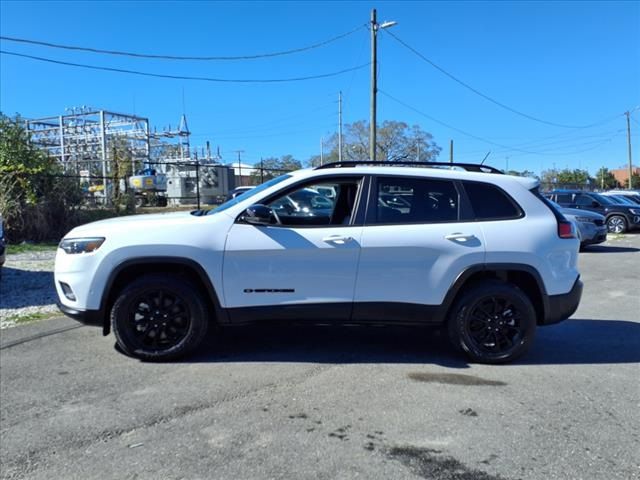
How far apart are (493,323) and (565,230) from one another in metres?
1.07

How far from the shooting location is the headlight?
4285 millimetres

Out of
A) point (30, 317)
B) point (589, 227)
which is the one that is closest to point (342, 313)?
point (30, 317)

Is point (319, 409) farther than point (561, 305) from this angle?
No

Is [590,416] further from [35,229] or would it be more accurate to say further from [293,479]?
[35,229]

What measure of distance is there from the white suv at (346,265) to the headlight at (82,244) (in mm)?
11

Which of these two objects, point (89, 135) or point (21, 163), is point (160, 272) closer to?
point (21, 163)

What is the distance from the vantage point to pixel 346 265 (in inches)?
169

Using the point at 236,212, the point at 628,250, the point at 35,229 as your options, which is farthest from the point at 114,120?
the point at 236,212

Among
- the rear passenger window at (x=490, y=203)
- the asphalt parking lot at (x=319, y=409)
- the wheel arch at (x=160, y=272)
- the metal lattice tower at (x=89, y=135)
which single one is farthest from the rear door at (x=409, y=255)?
the metal lattice tower at (x=89, y=135)

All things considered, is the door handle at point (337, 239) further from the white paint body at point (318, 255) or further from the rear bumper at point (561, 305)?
the rear bumper at point (561, 305)

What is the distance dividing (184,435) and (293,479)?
0.87 meters

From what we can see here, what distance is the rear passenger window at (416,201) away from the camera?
443 cm

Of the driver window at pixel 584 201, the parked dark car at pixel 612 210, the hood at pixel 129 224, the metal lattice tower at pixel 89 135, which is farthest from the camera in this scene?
the metal lattice tower at pixel 89 135

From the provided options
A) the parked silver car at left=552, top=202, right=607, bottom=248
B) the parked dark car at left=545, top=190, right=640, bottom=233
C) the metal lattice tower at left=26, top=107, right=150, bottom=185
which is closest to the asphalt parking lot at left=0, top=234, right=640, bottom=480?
the parked silver car at left=552, top=202, right=607, bottom=248
